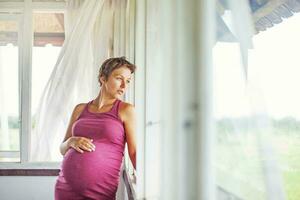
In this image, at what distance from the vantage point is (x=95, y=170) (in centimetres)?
185

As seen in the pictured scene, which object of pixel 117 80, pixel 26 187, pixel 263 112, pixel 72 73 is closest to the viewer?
pixel 263 112

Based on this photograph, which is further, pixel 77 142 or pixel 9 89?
pixel 9 89

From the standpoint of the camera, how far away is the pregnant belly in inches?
72.7

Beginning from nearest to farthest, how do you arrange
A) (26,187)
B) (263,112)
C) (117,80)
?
(263,112)
(117,80)
(26,187)

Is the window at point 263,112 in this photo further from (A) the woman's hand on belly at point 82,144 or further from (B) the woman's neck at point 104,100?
(B) the woman's neck at point 104,100

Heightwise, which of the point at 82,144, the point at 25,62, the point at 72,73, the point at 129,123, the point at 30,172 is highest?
the point at 25,62

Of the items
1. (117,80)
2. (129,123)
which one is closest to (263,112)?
(129,123)

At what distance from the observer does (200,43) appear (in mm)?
702

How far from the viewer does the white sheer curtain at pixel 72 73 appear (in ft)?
10.5

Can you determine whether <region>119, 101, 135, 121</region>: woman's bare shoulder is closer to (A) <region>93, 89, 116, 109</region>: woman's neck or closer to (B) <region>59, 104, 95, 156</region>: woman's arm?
(A) <region>93, 89, 116, 109</region>: woman's neck

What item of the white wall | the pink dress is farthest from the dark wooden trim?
the pink dress

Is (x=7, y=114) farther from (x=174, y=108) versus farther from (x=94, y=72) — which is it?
(x=174, y=108)

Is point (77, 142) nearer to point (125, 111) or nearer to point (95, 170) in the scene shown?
point (95, 170)

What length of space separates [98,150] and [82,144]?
85 millimetres
